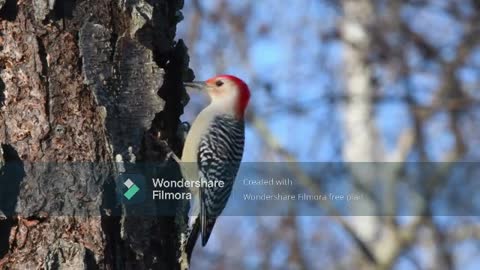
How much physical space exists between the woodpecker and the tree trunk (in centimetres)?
47

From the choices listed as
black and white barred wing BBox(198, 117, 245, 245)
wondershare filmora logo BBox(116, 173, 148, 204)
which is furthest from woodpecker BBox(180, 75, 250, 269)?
wondershare filmora logo BBox(116, 173, 148, 204)

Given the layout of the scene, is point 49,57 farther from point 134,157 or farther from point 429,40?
point 429,40

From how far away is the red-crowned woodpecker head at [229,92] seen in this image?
479 centimetres

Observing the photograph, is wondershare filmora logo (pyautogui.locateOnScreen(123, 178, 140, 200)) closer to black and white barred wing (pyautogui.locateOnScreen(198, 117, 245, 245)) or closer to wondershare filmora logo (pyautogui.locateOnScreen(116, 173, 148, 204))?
wondershare filmora logo (pyautogui.locateOnScreen(116, 173, 148, 204))

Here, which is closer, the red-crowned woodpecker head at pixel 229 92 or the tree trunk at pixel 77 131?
the tree trunk at pixel 77 131

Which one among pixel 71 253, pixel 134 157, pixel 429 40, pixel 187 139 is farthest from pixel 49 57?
pixel 429 40

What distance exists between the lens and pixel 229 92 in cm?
486

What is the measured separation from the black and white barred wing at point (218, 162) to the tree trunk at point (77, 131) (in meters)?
0.93

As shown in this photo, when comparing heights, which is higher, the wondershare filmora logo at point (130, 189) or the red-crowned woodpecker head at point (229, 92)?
the red-crowned woodpecker head at point (229, 92)

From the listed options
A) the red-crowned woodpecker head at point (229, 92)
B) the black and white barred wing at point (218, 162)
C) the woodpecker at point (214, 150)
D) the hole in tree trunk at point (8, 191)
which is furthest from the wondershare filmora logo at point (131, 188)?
the red-crowned woodpecker head at point (229, 92)

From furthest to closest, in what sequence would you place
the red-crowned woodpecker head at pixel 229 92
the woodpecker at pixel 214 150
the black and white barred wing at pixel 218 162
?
the red-crowned woodpecker head at pixel 229 92
the black and white barred wing at pixel 218 162
the woodpecker at pixel 214 150

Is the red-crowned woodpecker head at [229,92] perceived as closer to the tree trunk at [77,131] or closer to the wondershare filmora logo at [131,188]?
the tree trunk at [77,131]

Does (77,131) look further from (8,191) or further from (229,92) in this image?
(229,92)

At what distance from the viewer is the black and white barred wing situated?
424cm
